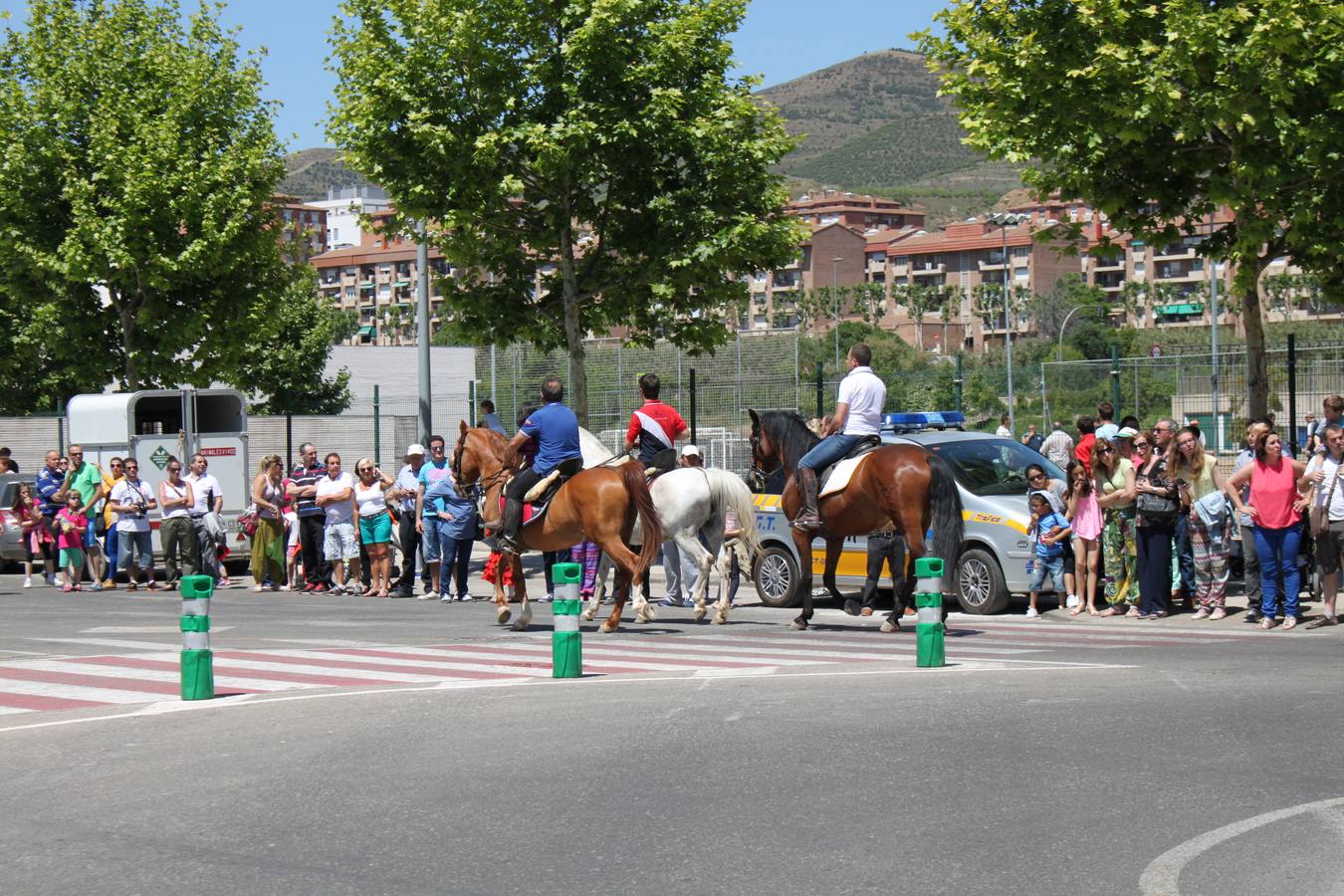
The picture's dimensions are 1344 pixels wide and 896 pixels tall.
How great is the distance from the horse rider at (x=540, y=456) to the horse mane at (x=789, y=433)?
2.07 meters

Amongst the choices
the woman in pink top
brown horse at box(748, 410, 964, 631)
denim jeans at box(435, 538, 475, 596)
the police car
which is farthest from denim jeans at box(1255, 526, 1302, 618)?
denim jeans at box(435, 538, 475, 596)

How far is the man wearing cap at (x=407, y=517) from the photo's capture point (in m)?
23.4

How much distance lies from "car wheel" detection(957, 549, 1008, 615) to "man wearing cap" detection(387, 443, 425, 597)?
8.06 m

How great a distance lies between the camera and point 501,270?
88.2 feet

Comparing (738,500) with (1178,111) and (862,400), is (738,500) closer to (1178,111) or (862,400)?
(862,400)

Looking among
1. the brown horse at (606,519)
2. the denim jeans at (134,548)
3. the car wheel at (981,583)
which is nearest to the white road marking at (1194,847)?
the brown horse at (606,519)

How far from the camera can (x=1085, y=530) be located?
1828 cm

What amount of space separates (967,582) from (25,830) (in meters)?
12.7

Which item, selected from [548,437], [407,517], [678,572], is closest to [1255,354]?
[678,572]

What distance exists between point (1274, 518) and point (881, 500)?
399 cm

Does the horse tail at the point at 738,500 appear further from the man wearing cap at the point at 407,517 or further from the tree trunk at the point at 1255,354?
the tree trunk at the point at 1255,354

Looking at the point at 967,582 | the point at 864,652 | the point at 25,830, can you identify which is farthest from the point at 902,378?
the point at 25,830

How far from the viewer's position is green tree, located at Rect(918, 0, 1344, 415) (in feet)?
Answer: 59.9

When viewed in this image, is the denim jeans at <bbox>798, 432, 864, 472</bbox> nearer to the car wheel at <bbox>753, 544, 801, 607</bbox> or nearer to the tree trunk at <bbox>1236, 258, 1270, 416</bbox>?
the car wheel at <bbox>753, 544, 801, 607</bbox>
